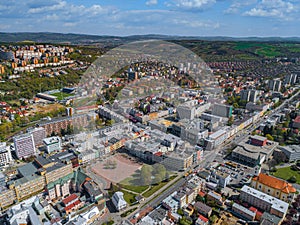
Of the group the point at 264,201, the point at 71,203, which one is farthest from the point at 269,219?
the point at 71,203

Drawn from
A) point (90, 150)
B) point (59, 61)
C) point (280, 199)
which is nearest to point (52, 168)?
point (90, 150)

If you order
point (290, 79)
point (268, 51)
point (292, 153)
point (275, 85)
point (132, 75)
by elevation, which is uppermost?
point (268, 51)

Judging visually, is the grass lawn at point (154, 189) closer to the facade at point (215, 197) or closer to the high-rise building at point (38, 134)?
the facade at point (215, 197)

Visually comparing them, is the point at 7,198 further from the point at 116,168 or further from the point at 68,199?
the point at 116,168

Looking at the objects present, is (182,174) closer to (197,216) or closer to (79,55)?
(197,216)

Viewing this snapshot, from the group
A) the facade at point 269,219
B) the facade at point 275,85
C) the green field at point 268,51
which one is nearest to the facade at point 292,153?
the facade at point 269,219

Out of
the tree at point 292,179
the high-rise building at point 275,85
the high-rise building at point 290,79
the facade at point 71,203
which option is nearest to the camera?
the facade at point 71,203
